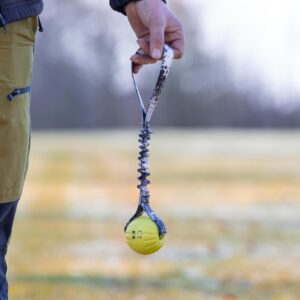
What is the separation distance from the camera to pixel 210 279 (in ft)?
19.1

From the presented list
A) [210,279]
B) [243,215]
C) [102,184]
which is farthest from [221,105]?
[210,279]

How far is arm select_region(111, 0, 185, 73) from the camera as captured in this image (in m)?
2.50

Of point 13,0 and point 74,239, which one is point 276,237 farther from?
point 13,0

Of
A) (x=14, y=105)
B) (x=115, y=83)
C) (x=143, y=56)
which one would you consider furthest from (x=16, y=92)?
(x=115, y=83)

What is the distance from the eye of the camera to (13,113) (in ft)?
8.01

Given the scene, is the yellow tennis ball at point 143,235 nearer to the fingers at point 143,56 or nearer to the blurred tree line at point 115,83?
the fingers at point 143,56

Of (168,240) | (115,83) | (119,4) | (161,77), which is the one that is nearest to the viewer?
(161,77)

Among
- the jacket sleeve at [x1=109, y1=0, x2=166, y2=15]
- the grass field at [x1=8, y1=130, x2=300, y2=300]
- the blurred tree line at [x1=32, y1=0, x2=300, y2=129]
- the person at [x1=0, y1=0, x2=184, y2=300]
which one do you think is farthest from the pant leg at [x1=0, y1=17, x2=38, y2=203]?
the blurred tree line at [x1=32, y1=0, x2=300, y2=129]

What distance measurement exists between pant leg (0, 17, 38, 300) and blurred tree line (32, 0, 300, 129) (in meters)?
49.0

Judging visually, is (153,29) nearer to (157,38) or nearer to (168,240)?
(157,38)

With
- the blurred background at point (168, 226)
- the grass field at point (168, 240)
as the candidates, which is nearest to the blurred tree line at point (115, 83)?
the blurred background at point (168, 226)

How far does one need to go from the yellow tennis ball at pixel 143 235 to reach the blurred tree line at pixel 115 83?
161 ft

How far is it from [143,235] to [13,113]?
1.60 feet

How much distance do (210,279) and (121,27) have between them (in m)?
48.8
